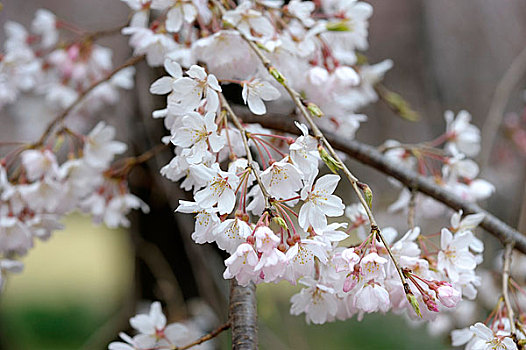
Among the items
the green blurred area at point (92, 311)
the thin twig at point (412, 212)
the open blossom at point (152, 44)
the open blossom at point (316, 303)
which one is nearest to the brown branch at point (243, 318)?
the open blossom at point (316, 303)

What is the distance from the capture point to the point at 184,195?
5.64 ft

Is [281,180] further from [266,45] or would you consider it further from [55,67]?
[55,67]

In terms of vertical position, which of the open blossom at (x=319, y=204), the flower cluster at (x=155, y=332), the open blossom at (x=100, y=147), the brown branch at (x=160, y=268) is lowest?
the brown branch at (x=160, y=268)

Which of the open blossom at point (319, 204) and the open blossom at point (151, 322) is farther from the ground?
the open blossom at point (319, 204)

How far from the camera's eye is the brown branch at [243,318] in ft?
2.47

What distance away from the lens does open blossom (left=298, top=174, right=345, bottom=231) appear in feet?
2.17

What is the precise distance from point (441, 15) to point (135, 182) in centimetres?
208

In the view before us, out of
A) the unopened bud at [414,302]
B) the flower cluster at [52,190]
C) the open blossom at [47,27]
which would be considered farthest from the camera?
the open blossom at [47,27]

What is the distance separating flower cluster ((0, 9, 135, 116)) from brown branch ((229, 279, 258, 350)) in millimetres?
732

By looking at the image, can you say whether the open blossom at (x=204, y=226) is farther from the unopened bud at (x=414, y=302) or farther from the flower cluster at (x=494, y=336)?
the flower cluster at (x=494, y=336)

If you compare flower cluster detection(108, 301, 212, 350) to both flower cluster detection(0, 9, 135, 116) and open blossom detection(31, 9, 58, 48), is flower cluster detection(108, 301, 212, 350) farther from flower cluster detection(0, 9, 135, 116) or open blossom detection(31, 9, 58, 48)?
open blossom detection(31, 9, 58, 48)

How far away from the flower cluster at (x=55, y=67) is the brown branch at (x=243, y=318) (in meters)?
0.73

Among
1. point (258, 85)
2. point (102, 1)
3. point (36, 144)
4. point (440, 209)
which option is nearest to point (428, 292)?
point (258, 85)

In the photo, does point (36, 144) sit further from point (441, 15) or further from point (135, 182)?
point (441, 15)
